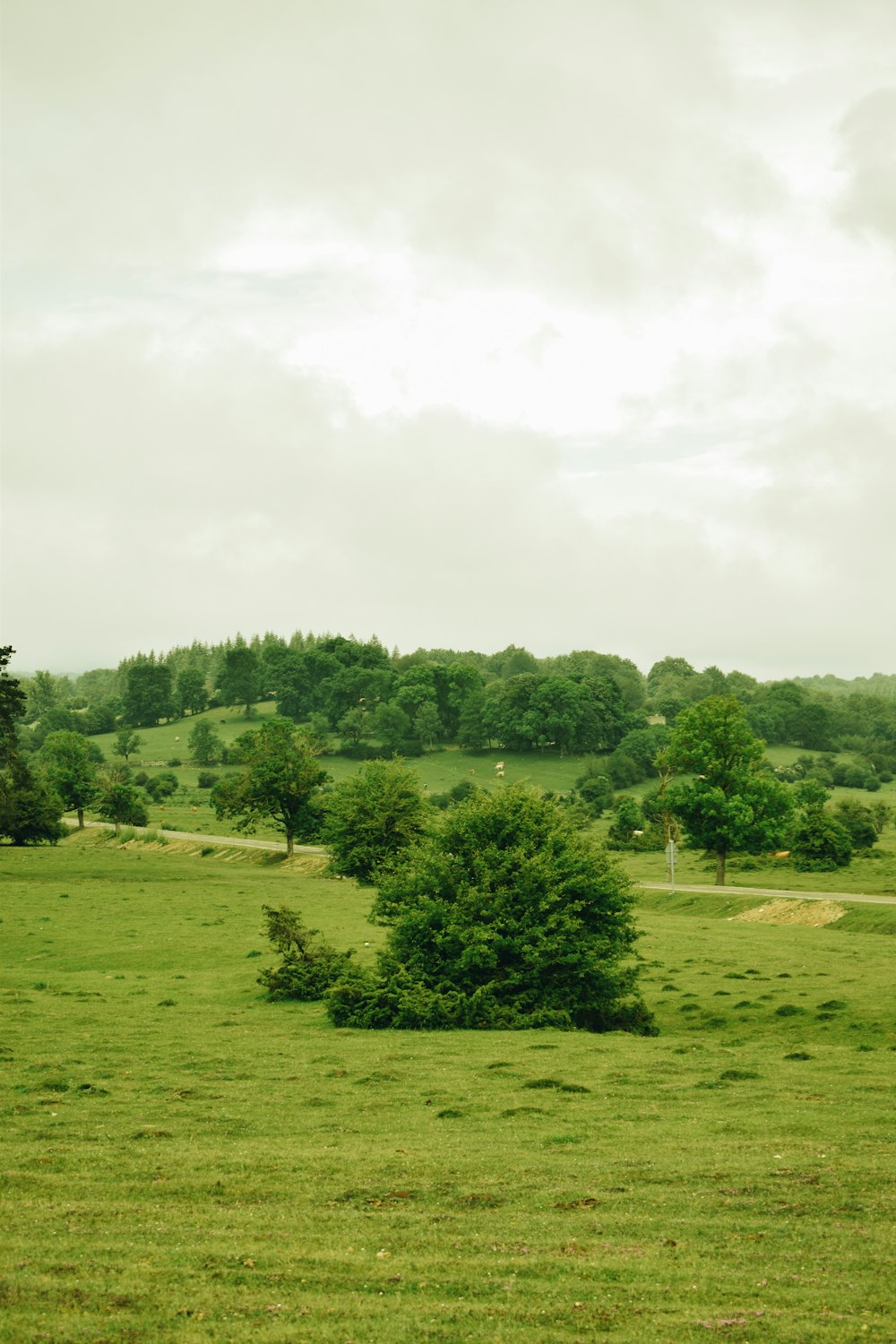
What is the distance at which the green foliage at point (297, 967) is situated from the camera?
3569cm

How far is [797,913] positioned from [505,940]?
28315 millimetres

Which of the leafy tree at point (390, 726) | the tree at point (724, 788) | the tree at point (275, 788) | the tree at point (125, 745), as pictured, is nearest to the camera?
the tree at point (724, 788)

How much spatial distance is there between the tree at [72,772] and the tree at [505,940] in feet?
280

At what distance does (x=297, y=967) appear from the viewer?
118ft

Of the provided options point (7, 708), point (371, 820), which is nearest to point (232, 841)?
point (371, 820)

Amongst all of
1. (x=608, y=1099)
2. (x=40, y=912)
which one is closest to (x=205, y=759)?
(x=40, y=912)

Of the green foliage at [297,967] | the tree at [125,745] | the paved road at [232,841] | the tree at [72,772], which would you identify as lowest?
the paved road at [232,841]

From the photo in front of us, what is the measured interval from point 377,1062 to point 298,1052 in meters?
2.47

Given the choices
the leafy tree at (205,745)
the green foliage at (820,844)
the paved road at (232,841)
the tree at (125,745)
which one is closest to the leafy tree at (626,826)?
the green foliage at (820,844)

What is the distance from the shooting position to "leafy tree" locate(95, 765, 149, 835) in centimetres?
11156

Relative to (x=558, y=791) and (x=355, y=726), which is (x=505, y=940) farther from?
(x=355, y=726)

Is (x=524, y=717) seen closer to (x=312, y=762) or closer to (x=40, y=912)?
(x=312, y=762)

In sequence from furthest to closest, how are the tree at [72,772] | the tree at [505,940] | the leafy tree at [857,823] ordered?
the tree at [72,772] < the leafy tree at [857,823] < the tree at [505,940]

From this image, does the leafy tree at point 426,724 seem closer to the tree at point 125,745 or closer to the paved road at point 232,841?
the tree at point 125,745
